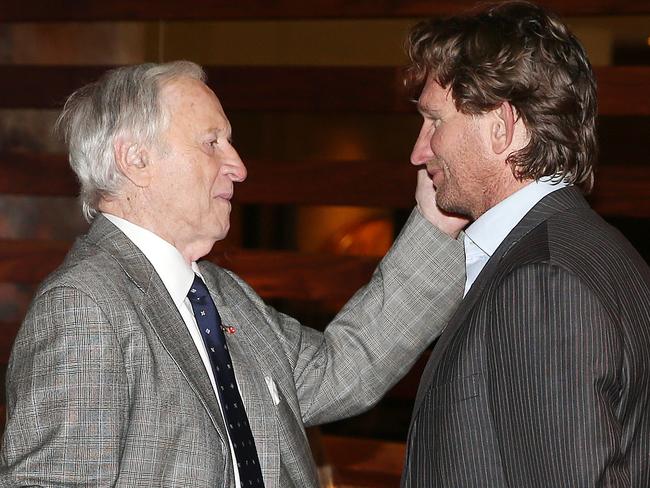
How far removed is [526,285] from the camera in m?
1.51

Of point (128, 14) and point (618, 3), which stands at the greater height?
point (618, 3)

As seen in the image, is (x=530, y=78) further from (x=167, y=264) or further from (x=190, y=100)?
(x=167, y=264)

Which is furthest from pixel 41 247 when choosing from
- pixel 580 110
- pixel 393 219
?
pixel 580 110

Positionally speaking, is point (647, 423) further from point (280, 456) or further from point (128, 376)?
point (128, 376)

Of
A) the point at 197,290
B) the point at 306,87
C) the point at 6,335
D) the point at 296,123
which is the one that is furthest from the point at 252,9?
the point at 197,290

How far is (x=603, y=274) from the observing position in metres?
1.54

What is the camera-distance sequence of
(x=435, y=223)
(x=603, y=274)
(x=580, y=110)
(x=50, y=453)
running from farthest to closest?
(x=435, y=223) < (x=580, y=110) < (x=50, y=453) < (x=603, y=274)

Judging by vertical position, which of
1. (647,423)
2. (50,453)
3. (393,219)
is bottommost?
(393,219)

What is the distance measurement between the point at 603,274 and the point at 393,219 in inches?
107

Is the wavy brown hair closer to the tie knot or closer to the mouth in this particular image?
the mouth

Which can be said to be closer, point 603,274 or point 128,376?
point 603,274

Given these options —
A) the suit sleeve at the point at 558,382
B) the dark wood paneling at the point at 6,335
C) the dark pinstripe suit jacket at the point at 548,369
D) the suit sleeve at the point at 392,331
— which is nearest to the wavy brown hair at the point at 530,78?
the dark pinstripe suit jacket at the point at 548,369

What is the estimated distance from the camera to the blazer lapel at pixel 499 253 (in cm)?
167

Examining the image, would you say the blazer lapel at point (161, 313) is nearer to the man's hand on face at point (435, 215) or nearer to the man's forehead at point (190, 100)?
the man's forehead at point (190, 100)
